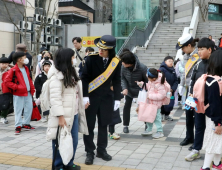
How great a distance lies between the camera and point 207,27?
21094 mm

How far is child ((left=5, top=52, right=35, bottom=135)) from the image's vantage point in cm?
646

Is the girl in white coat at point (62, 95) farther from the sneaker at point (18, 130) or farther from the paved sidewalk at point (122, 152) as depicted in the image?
the sneaker at point (18, 130)

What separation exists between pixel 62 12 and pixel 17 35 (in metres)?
11.5

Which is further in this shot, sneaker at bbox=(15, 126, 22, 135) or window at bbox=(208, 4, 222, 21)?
window at bbox=(208, 4, 222, 21)

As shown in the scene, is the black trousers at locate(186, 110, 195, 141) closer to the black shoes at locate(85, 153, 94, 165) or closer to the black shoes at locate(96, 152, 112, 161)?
the black shoes at locate(96, 152, 112, 161)

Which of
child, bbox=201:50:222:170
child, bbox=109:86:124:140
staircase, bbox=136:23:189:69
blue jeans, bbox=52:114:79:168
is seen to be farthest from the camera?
staircase, bbox=136:23:189:69

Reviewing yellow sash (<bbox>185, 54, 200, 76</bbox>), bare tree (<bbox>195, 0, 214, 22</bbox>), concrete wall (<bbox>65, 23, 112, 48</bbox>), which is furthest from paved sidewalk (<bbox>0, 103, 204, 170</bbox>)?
bare tree (<bbox>195, 0, 214, 22</bbox>)

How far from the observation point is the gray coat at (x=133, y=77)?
20.5ft

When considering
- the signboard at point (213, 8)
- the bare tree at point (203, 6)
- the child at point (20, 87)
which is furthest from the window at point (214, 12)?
the child at point (20, 87)

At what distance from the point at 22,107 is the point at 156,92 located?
9.36 ft

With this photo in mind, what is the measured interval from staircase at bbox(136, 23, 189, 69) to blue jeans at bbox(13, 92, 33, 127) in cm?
889

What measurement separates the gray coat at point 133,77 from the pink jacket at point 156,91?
0.17m

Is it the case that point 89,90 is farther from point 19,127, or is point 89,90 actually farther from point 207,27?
point 207,27

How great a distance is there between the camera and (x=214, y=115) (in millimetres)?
3707
